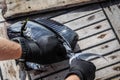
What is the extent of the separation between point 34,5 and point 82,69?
990 mm

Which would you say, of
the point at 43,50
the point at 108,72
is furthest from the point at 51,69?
the point at 108,72

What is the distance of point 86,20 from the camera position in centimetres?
290

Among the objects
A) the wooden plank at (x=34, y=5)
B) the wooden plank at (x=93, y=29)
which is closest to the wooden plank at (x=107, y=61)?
the wooden plank at (x=93, y=29)

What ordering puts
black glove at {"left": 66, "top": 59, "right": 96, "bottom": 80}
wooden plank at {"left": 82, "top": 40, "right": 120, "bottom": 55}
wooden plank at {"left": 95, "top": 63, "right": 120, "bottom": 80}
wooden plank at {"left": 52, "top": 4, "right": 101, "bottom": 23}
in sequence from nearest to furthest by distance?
black glove at {"left": 66, "top": 59, "right": 96, "bottom": 80}, wooden plank at {"left": 95, "top": 63, "right": 120, "bottom": 80}, wooden plank at {"left": 82, "top": 40, "right": 120, "bottom": 55}, wooden plank at {"left": 52, "top": 4, "right": 101, "bottom": 23}

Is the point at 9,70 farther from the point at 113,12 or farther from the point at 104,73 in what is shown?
the point at 113,12

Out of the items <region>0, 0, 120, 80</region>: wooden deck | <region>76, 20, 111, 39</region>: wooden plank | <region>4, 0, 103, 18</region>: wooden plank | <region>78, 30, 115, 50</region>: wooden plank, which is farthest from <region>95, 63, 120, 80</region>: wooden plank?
<region>4, 0, 103, 18</region>: wooden plank

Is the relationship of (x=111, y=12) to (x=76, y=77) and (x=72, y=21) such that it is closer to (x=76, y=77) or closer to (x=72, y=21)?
(x=72, y=21)

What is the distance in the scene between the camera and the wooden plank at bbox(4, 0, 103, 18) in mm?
2939

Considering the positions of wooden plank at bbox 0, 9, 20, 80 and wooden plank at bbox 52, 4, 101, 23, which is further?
wooden plank at bbox 52, 4, 101, 23

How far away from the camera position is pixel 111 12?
291 centimetres

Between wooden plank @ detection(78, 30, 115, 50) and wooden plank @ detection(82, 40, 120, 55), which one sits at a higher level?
wooden plank @ detection(78, 30, 115, 50)

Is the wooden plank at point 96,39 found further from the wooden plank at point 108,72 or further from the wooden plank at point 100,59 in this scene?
the wooden plank at point 108,72

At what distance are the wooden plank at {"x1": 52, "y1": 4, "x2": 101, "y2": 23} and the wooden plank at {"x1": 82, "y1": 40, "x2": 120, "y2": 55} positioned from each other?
41 cm

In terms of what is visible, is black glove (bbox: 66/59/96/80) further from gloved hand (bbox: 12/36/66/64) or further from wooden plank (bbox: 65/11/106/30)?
wooden plank (bbox: 65/11/106/30)
